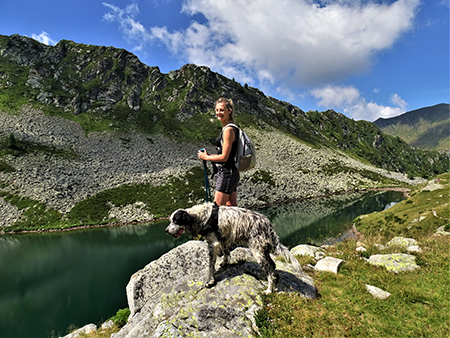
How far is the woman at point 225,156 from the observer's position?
20.0ft

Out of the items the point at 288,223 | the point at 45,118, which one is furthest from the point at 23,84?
the point at 288,223

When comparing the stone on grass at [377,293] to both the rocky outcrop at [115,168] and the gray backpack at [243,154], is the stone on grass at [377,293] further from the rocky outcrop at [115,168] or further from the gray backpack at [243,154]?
the rocky outcrop at [115,168]

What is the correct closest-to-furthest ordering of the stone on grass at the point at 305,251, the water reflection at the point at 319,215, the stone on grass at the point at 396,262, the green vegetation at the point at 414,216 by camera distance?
the stone on grass at the point at 396,262
the stone on grass at the point at 305,251
the green vegetation at the point at 414,216
the water reflection at the point at 319,215

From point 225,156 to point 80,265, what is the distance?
42.6 m

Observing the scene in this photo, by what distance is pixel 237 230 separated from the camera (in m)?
5.80

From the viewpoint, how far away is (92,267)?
35062 mm

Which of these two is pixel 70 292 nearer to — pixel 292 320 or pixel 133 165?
pixel 292 320

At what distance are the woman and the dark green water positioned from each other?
974cm

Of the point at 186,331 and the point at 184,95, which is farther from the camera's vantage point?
the point at 184,95

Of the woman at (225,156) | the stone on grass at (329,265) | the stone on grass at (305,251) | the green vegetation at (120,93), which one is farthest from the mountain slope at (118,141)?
the woman at (225,156)

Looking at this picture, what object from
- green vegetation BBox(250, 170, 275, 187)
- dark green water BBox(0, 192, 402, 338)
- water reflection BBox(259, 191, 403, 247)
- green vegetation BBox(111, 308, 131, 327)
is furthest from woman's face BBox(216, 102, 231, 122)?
green vegetation BBox(250, 170, 275, 187)

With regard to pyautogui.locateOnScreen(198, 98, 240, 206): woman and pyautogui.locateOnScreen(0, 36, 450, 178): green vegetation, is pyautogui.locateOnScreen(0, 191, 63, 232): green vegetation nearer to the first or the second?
pyautogui.locateOnScreen(0, 36, 450, 178): green vegetation

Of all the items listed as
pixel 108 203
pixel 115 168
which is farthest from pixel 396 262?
pixel 115 168

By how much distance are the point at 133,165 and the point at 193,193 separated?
2950 cm
